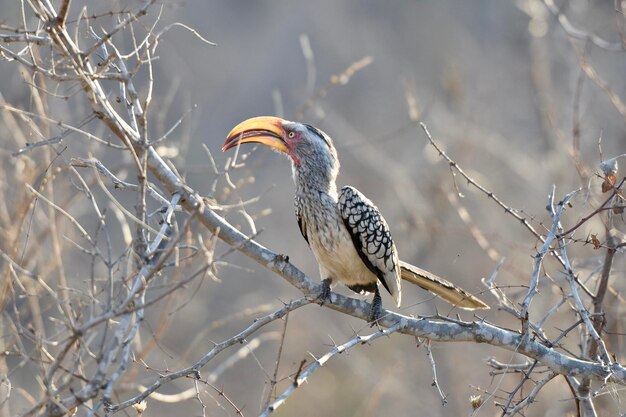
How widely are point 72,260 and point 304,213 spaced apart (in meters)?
6.24

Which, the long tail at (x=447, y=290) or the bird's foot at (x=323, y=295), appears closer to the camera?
the bird's foot at (x=323, y=295)

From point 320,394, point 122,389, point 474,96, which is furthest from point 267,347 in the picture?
point 122,389

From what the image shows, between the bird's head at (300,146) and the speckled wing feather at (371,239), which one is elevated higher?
the bird's head at (300,146)

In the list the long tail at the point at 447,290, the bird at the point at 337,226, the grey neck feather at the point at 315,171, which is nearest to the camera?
the long tail at the point at 447,290

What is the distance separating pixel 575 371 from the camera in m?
3.49

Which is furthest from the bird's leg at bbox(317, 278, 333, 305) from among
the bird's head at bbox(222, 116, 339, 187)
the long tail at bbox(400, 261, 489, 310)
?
the bird's head at bbox(222, 116, 339, 187)

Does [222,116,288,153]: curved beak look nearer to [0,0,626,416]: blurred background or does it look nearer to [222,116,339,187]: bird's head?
[222,116,339,187]: bird's head

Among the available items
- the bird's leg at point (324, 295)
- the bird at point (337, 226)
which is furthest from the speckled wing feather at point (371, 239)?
the bird's leg at point (324, 295)

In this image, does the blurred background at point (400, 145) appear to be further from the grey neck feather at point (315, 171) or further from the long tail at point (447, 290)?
the long tail at point (447, 290)

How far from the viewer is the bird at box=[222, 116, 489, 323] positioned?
172 inches

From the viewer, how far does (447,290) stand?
14.0 ft

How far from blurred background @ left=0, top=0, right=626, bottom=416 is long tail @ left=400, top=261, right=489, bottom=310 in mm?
1062

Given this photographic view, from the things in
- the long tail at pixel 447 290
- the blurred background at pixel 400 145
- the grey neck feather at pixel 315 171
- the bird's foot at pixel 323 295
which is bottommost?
the bird's foot at pixel 323 295

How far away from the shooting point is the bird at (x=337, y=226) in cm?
436
